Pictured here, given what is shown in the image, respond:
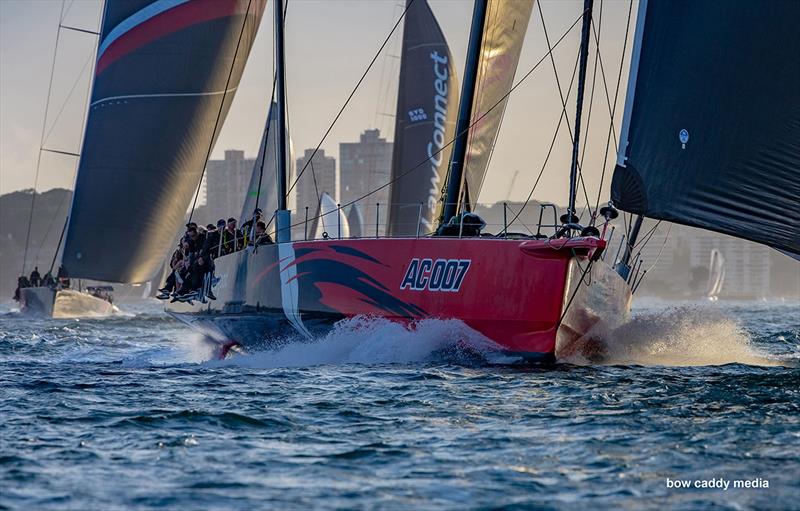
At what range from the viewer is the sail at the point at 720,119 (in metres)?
9.59

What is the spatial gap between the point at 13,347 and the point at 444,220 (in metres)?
7.03

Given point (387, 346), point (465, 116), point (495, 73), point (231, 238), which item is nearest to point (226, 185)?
point (231, 238)

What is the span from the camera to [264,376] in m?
10.7

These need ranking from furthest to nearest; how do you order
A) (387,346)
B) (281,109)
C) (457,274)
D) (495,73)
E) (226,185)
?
(226,185) → (495,73) → (281,109) → (387,346) → (457,274)

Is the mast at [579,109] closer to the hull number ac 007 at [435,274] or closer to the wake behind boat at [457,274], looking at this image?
the wake behind boat at [457,274]

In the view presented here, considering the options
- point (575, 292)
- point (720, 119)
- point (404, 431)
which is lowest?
point (404, 431)

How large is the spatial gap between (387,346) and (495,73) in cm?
506

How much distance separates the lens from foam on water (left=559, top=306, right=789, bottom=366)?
11797 mm

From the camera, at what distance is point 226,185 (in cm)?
16112

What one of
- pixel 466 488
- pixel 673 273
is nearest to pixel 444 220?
pixel 466 488

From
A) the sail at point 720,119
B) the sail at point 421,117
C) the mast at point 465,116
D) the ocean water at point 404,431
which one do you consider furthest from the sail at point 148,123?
the sail at point 720,119

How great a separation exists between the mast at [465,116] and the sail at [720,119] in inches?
116

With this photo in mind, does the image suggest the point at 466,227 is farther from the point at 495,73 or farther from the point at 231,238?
the point at 231,238

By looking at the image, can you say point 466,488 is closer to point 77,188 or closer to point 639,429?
point 639,429
